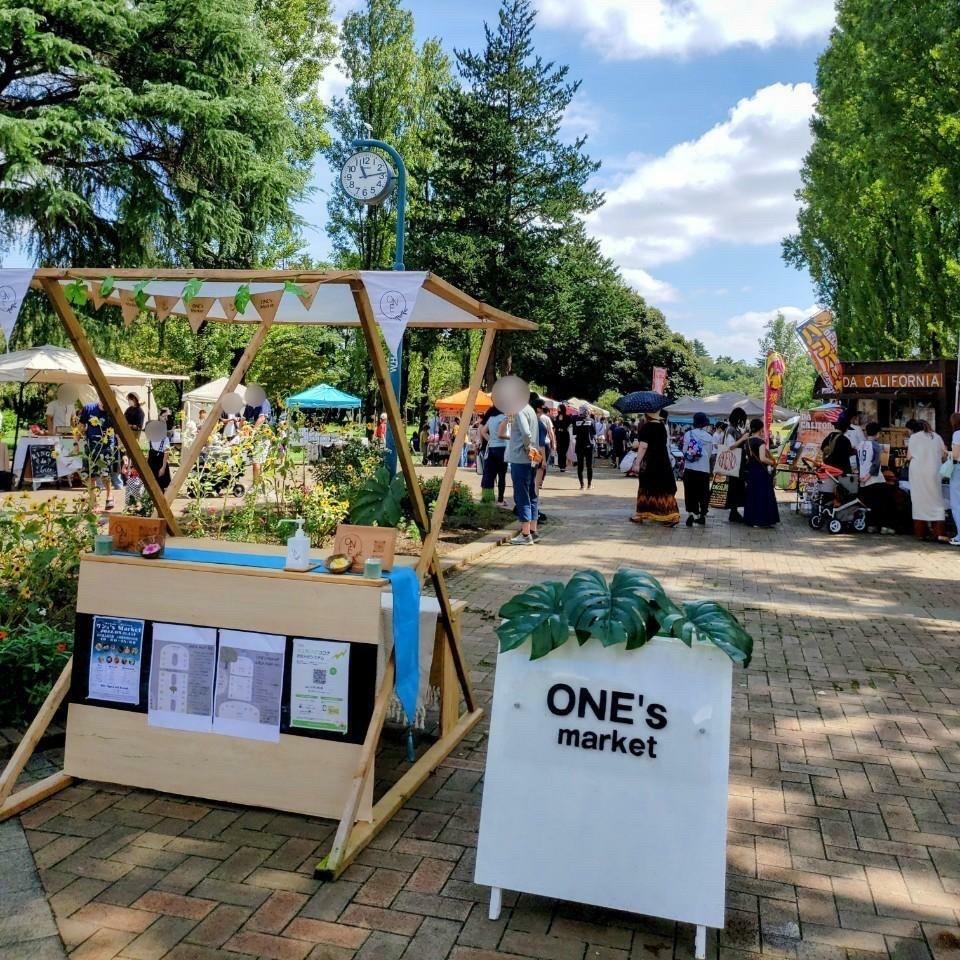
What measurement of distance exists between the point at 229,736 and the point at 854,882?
254 centimetres

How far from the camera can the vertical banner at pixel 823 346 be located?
1764 centimetres

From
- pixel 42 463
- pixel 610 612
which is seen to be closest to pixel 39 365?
pixel 42 463

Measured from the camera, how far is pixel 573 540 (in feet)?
39.2

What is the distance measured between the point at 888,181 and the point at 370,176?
550 inches

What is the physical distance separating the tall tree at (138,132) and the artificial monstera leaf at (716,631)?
18.3 metres

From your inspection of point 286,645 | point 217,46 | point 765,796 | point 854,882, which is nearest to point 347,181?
point 286,645

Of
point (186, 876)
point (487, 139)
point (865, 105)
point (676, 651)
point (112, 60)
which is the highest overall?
point (487, 139)

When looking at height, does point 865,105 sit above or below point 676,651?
above

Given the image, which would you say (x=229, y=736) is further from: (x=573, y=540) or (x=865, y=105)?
(x=865, y=105)

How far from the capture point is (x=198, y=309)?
394 centimetres

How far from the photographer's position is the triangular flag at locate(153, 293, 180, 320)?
12.5 ft

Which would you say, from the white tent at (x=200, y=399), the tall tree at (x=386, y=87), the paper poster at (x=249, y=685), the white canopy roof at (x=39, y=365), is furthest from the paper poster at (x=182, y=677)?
the tall tree at (x=386, y=87)

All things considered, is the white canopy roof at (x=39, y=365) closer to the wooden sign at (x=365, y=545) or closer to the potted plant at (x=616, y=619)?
the wooden sign at (x=365, y=545)

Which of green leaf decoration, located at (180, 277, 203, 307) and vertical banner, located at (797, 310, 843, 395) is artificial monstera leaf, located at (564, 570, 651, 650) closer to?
green leaf decoration, located at (180, 277, 203, 307)
